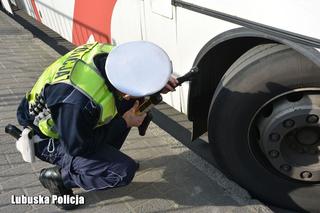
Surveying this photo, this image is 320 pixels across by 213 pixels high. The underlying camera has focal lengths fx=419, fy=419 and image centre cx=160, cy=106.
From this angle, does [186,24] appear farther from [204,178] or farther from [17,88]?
[17,88]

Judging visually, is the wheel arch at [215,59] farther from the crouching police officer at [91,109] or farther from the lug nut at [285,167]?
the lug nut at [285,167]

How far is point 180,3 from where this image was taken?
258cm

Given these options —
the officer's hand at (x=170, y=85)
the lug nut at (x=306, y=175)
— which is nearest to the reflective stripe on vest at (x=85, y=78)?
the officer's hand at (x=170, y=85)

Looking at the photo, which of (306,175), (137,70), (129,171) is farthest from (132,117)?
(306,175)

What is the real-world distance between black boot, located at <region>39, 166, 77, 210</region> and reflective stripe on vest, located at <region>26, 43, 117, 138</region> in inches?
12.2

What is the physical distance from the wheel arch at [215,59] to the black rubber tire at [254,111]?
0.11 meters

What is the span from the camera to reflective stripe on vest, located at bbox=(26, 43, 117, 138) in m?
2.19

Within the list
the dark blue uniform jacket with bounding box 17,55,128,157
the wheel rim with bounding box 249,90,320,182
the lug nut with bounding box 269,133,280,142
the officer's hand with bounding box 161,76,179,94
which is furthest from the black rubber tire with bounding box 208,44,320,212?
the dark blue uniform jacket with bounding box 17,55,128,157

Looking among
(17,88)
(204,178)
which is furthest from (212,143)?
(17,88)

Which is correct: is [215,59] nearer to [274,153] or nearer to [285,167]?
[274,153]

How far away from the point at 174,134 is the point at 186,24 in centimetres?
132

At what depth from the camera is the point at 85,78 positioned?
2.21 meters

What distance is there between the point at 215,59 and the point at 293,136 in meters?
0.67

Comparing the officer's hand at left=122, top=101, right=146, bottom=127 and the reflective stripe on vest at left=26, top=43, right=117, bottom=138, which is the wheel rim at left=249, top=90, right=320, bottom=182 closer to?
the officer's hand at left=122, top=101, right=146, bottom=127
